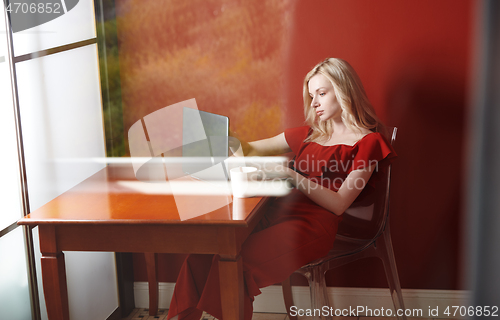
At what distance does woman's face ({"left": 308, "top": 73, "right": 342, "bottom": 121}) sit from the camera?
35.4 inches

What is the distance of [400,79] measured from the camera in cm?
94

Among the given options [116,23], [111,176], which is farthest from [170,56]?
[111,176]

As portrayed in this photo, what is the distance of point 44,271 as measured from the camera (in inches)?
33.2

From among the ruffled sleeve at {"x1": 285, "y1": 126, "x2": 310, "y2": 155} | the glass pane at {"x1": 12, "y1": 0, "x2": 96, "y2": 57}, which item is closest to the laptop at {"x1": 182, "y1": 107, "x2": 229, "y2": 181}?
the ruffled sleeve at {"x1": 285, "y1": 126, "x2": 310, "y2": 155}

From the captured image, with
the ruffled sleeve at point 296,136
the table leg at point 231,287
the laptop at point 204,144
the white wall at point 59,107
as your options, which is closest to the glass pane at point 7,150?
the white wall at point 59,107

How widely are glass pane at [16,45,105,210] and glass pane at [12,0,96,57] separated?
0.08ft

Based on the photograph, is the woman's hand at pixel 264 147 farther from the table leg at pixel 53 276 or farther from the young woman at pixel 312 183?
the table leg at pixel 53 276

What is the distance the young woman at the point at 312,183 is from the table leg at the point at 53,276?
0.22 metres

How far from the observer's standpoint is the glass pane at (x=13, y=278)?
2.77 feet

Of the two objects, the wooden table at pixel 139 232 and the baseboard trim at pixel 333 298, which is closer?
the wooden table at pixel 139 232

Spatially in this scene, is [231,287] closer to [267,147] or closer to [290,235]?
[290,235]

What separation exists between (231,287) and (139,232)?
0.20 meters

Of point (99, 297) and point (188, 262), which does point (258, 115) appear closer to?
point (188, 262)

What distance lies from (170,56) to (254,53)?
0.52ft
